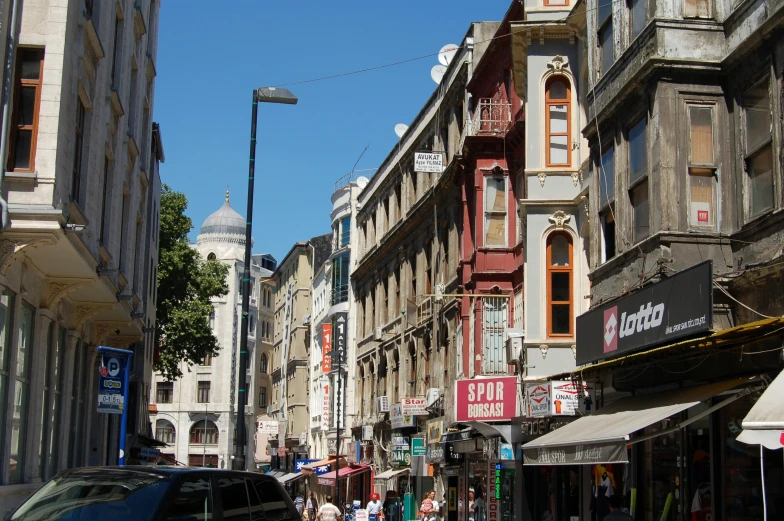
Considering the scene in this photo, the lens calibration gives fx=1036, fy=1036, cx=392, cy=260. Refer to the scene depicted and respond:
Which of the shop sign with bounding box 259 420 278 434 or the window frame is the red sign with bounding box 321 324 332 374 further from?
the window frame

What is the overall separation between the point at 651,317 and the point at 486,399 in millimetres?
11096

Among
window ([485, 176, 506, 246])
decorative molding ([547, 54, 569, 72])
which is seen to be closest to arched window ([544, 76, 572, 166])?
decorative molding ([547, 54, 569, 72])

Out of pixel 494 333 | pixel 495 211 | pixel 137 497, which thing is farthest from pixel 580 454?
pixel 495 211

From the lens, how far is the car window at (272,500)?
11903 millimetres

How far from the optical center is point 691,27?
A: 15578mm

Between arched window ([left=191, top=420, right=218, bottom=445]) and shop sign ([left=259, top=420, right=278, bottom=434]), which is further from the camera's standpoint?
arched window ([left=191, top=420, right=218, bottom=445])

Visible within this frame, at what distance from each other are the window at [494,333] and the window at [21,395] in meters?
13.9

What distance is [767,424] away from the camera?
9930mm

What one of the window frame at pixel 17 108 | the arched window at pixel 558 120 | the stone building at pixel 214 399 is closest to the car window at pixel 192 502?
the window frame at pixel 17 108

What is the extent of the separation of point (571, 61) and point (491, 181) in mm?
6698

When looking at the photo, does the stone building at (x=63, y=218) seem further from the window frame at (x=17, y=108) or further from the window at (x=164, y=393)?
the window at (x=164, y=393)

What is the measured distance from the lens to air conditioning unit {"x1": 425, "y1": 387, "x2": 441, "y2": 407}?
36250mm

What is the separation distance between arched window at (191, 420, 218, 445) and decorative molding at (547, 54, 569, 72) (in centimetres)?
7966

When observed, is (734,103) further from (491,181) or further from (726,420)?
(491,181)
